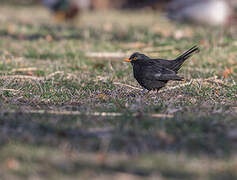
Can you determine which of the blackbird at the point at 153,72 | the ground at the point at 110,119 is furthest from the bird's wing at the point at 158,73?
the ground at the point at 110,119

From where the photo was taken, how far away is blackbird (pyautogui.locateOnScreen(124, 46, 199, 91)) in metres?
4.90

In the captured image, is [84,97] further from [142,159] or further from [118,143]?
[142,159]

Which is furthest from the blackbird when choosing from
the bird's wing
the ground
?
the ground

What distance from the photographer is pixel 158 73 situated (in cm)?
494

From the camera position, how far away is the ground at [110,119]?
8.86 ft

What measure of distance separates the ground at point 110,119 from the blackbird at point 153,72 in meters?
0.15

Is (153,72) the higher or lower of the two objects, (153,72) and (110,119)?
the higher

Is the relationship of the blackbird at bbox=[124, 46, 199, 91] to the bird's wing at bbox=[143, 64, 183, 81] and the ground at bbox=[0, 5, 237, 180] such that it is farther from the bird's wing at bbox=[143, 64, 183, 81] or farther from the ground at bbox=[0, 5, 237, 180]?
the ground at bbox=[0, 5, 237, 180]

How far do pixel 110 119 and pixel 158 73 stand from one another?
147 centimetres

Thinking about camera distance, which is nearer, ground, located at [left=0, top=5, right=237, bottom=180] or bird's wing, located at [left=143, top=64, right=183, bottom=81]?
ground, located at [left=0, top=5, right=237, bottom=180]

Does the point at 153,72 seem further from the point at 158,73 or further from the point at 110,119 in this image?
the point at 110,119

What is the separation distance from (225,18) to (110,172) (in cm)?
1001

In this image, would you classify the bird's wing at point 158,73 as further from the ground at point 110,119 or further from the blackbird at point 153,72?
the ground at point 110,119

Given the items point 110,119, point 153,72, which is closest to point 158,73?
point 153,72
